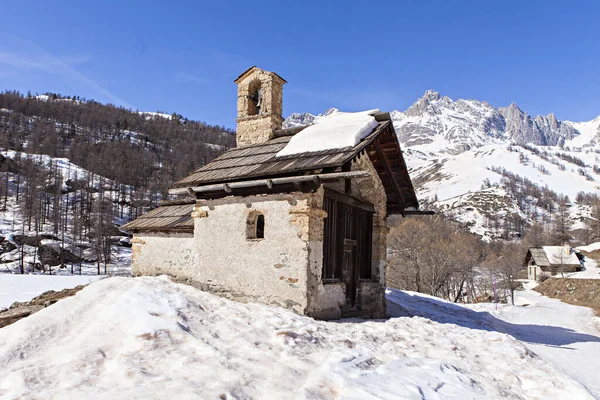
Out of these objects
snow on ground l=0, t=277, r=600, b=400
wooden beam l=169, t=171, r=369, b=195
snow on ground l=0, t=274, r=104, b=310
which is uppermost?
wooden beam l=169, t=171, r=369, b=195

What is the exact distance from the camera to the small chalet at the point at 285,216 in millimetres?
8828

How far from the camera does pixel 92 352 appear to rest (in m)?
4.99

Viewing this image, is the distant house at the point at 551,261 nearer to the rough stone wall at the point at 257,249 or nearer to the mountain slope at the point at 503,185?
the rough stone wall at the point at 257,249

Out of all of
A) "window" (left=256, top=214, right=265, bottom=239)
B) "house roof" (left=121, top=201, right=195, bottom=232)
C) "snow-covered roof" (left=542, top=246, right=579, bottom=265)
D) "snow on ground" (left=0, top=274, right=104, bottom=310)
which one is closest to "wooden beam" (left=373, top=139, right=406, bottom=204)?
"window" (left=256, top=214, right=265, bottom=239)

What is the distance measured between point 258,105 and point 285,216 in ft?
17.0

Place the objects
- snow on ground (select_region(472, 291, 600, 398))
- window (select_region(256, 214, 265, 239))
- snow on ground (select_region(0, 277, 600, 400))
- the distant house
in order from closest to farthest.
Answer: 1. snow on ground (select_region(0, 277, 600, 400))
2. snow on ground (select_region(472, 291, 600, 398))
3. window (select_region(256, 214, 265, 239))
4. the distant house

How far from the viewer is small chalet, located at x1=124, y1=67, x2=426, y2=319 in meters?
8.83

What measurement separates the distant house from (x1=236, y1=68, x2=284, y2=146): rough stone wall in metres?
44.2

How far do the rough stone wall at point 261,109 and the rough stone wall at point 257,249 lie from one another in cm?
315

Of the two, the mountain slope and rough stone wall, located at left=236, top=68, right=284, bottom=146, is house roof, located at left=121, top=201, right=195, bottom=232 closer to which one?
rough stone wall, located at left=236, top=68, right=284, bottom=146

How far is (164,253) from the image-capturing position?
1142 centimetres

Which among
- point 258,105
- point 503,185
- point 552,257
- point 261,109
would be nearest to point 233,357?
point 261,109

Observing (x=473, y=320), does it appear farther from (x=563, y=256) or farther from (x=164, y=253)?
(x=563, y=256)

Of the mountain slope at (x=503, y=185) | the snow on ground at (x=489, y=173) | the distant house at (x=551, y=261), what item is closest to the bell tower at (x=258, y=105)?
the distant house at (x=551, y=261)
